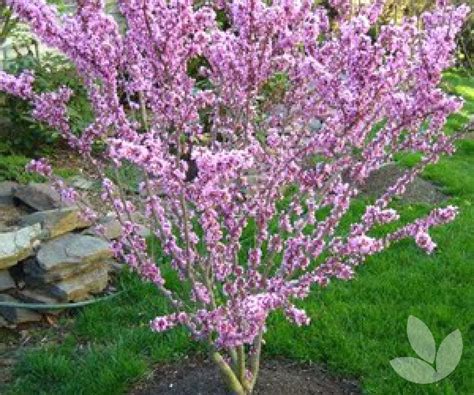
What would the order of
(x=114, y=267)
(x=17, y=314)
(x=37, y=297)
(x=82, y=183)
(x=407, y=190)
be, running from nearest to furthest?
(x=17, y=314) < (x=37, y=297) < (x=114, y=267) < (x=82, y=183) < (x=407, y=190)

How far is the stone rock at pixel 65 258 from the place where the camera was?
4.83 metres

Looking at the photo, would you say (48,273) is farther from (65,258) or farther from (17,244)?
(17,244)

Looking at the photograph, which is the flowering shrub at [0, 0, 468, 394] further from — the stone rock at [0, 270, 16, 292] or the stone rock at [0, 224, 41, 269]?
the stone rock at [0, 270, 16, 292]

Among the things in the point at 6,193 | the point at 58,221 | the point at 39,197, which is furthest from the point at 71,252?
the point at 6,193

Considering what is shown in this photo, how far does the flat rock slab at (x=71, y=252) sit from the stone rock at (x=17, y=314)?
0.32m

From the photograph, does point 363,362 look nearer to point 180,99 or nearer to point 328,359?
point 328,359

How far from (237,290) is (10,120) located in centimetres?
490

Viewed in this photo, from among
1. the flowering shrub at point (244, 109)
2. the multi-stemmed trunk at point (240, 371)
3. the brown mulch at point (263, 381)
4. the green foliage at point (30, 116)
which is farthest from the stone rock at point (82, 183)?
the multi-stemmed trunk at point (240, 371)


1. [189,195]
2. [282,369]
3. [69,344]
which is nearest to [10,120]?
[69,344]

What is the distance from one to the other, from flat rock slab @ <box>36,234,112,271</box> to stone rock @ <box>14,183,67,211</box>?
62 centimetres

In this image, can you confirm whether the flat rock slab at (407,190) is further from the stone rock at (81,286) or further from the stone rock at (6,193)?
the stone rock at (6,193)

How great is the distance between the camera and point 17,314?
15.5 feet

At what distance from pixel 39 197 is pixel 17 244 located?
0.92m

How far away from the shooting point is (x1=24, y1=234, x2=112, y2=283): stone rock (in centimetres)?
483
